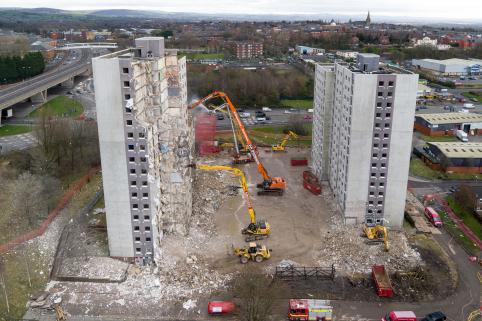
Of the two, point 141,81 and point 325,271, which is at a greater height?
point 141,81

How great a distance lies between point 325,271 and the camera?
34344 mm

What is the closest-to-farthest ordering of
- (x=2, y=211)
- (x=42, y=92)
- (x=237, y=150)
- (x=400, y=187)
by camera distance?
(x=400, y=187) → (x=2, y=211) → (x=237, y=150) → (x=42, y=92)

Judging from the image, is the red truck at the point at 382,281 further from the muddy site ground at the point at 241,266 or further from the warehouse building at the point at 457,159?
the warehouse building at the point at 457,159

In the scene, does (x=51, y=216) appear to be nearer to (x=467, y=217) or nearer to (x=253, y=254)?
(x=253, y=254)

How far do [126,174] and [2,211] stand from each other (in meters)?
18.5

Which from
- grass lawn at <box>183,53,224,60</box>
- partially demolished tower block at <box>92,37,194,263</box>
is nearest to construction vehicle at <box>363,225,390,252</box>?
partially demolished tower block at <box>92,37,194,263</box>

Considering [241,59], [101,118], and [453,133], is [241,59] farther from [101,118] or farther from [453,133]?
[101,118]

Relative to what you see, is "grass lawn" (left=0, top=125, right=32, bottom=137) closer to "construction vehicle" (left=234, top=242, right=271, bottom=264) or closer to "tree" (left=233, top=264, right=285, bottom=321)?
"construction vehicle" (left=234, top=242, right=271, bottom=264)

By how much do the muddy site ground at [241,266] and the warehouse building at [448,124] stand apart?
36695 millimetres

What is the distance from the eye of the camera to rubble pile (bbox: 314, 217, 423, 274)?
116 ft

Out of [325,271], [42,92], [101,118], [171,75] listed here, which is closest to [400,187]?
[325,271]

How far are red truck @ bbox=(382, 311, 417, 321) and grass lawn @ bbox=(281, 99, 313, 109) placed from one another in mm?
70601

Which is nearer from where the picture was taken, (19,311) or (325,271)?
(19,311)

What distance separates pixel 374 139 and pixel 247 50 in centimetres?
12400
